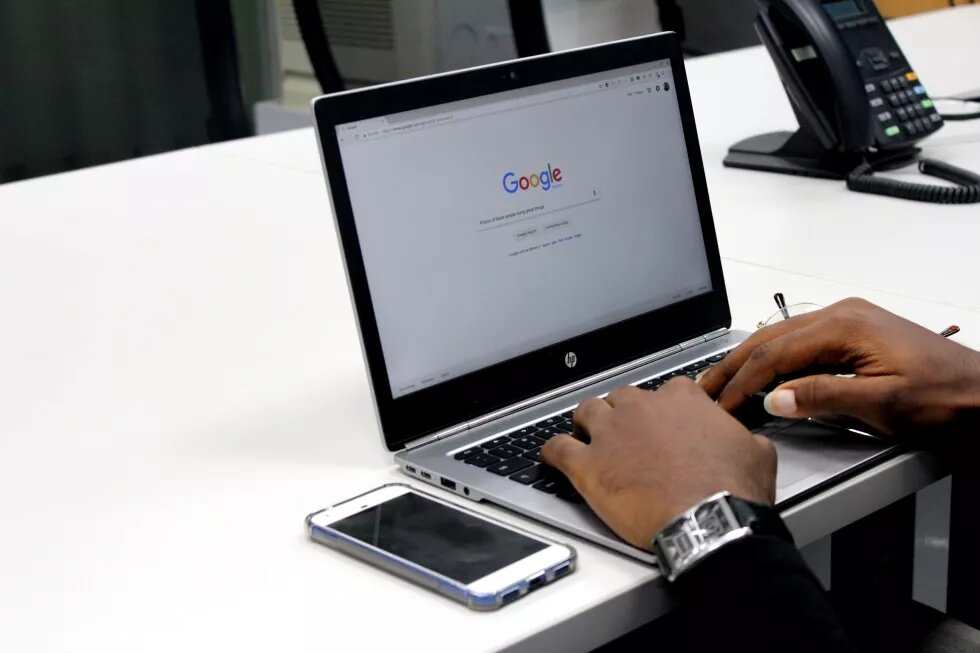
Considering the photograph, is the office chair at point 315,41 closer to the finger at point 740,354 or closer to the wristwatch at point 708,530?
the finger at point 740,354

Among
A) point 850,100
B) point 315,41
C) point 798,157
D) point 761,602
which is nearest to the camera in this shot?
point 761,602

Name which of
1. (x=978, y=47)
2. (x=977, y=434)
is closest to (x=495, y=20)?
(x=978, y=47)

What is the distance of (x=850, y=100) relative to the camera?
1.54 metres

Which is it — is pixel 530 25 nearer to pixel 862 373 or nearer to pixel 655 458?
pixel 862 373

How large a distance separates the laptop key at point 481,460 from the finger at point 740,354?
163 mm

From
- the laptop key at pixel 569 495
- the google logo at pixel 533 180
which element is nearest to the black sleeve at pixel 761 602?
the laptop key at pixel 569 495

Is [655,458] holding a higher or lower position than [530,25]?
lower

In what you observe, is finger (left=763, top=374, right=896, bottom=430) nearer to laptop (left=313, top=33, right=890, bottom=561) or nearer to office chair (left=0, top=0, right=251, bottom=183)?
laptop (left=313, top=33, right=890, bottom=561)

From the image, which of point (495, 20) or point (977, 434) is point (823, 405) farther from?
point (495, 20)

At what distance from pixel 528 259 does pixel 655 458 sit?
0.23 m

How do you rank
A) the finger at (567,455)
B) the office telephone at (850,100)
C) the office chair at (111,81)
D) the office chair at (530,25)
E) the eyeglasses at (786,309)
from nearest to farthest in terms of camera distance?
the finger at (567,455) < the eyeglasses at (786,309) < the office telephone at (850,100) < the office chair at (530,25) < the office chair at (111,81)

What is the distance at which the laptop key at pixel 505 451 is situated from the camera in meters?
0.83

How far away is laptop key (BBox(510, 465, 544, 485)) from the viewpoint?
788mm

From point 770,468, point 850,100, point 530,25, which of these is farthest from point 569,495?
point 530,25
